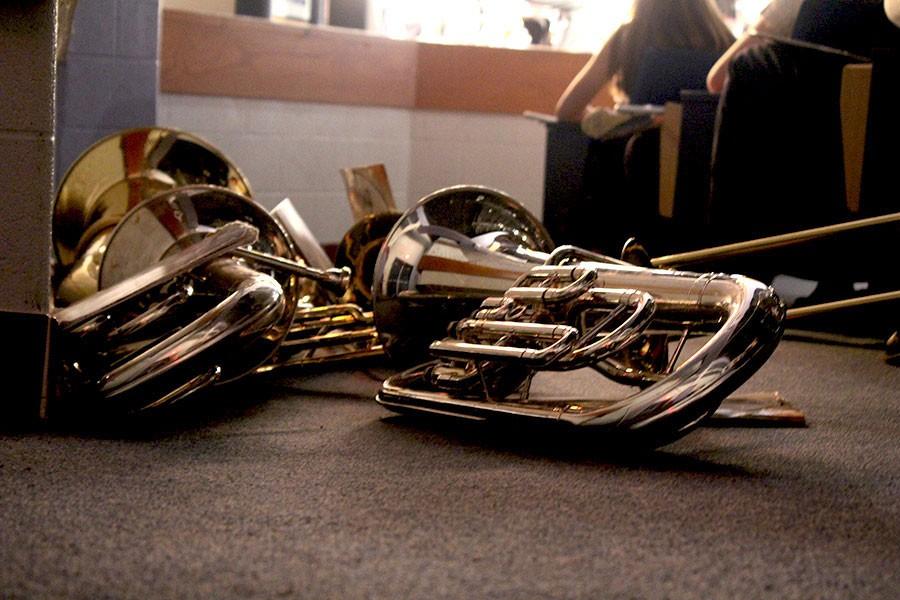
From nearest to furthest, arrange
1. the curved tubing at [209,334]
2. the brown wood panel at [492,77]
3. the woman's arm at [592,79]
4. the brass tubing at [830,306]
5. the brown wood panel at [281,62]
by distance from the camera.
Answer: the curved tubing at [209,334] → the brass tubing at [830,306] → the woman's arm at [592,79] → the brown wood panel at [281,62] → the brown wood panel at [492,77]

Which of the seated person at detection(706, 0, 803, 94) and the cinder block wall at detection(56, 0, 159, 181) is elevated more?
the seated person at detection(706, 0, 803, 94)

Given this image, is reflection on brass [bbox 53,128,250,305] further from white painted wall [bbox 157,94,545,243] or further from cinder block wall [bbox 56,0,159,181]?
white painted wall [bbox 157,94,545,243]

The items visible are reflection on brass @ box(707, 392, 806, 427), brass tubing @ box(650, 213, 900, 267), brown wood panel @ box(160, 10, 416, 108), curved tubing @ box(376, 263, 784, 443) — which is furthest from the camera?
brown wood panel @ box(160, 10, 416, 108)

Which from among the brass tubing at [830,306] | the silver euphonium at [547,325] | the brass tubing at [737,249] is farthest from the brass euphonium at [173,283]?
the brass tubing at [830,306]

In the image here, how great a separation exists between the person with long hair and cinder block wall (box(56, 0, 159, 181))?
1274mm

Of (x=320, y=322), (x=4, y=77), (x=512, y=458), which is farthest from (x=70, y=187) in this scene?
(x=512, y=458)

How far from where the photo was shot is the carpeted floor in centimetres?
97

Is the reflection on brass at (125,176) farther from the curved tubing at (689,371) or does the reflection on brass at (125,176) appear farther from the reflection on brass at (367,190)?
the curved tubing at (689,371)

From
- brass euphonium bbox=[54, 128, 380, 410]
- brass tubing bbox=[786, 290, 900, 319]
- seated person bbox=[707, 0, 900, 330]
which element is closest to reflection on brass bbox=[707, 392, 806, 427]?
brass tubing bbox=[786, 290, 900, 319]

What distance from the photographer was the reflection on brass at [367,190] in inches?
104

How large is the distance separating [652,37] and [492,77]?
1384 mm

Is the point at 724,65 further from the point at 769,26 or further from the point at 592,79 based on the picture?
the point at 592,79

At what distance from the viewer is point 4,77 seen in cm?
149

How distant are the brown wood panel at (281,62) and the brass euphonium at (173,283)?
134 centimetres
